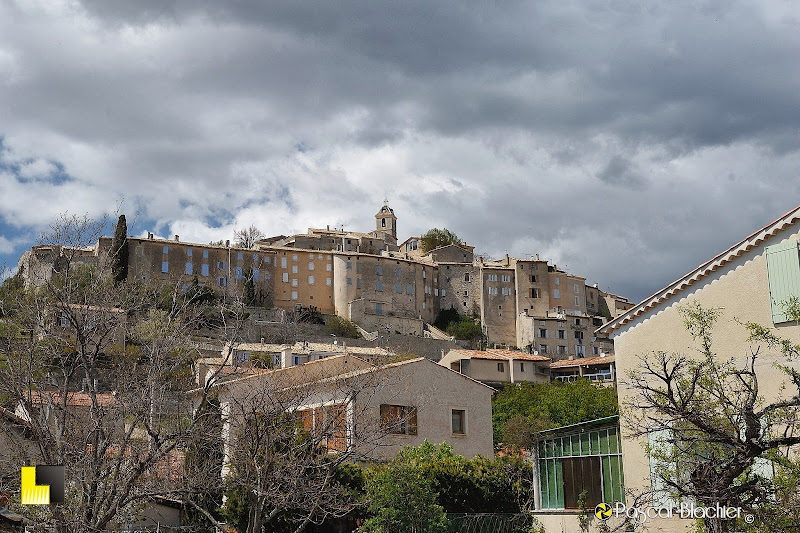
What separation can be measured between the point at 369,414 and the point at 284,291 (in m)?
79.3

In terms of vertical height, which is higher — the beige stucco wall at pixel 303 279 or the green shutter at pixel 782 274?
the beige stucco wall at pixel 303 279

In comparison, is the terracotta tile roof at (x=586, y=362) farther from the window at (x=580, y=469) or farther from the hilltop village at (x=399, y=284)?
the window at (x=580, y=469)

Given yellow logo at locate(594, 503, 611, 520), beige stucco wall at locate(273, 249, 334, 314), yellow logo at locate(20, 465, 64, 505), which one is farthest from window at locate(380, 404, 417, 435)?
beige stucco wall at locate(273, 249, 334, 314)

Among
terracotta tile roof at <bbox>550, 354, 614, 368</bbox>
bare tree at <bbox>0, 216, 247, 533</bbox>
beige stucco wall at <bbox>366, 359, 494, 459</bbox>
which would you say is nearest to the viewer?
bare tree at <bbox>0, 216, 247, 533</bbox>

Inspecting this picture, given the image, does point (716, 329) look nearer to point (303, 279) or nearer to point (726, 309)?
point (726, 309)

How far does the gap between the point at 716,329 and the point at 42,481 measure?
13960mm

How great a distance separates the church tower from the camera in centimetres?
14262

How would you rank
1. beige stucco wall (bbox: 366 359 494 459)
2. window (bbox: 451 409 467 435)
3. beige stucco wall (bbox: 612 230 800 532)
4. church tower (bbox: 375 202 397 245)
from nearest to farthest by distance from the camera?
beige stucco wall (bbox: 612 230 800 532) → beige stucco wall (bbox: 366 359 494 459) → window (bbox: 451 409 467 435) → church tower (bbox: 375 202 397 245)

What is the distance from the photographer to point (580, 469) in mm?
21938

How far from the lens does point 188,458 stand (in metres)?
20.7

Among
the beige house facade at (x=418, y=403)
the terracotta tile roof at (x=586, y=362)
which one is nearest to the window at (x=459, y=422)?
the beige house facade at (x=418, y=403)

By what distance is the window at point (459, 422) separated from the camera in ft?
103

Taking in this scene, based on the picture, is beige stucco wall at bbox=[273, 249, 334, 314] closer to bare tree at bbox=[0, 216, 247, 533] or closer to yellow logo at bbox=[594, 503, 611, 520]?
yellow logo at bbox=[594, 503, 611, 520]

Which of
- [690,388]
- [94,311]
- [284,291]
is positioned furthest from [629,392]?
[284,291]
